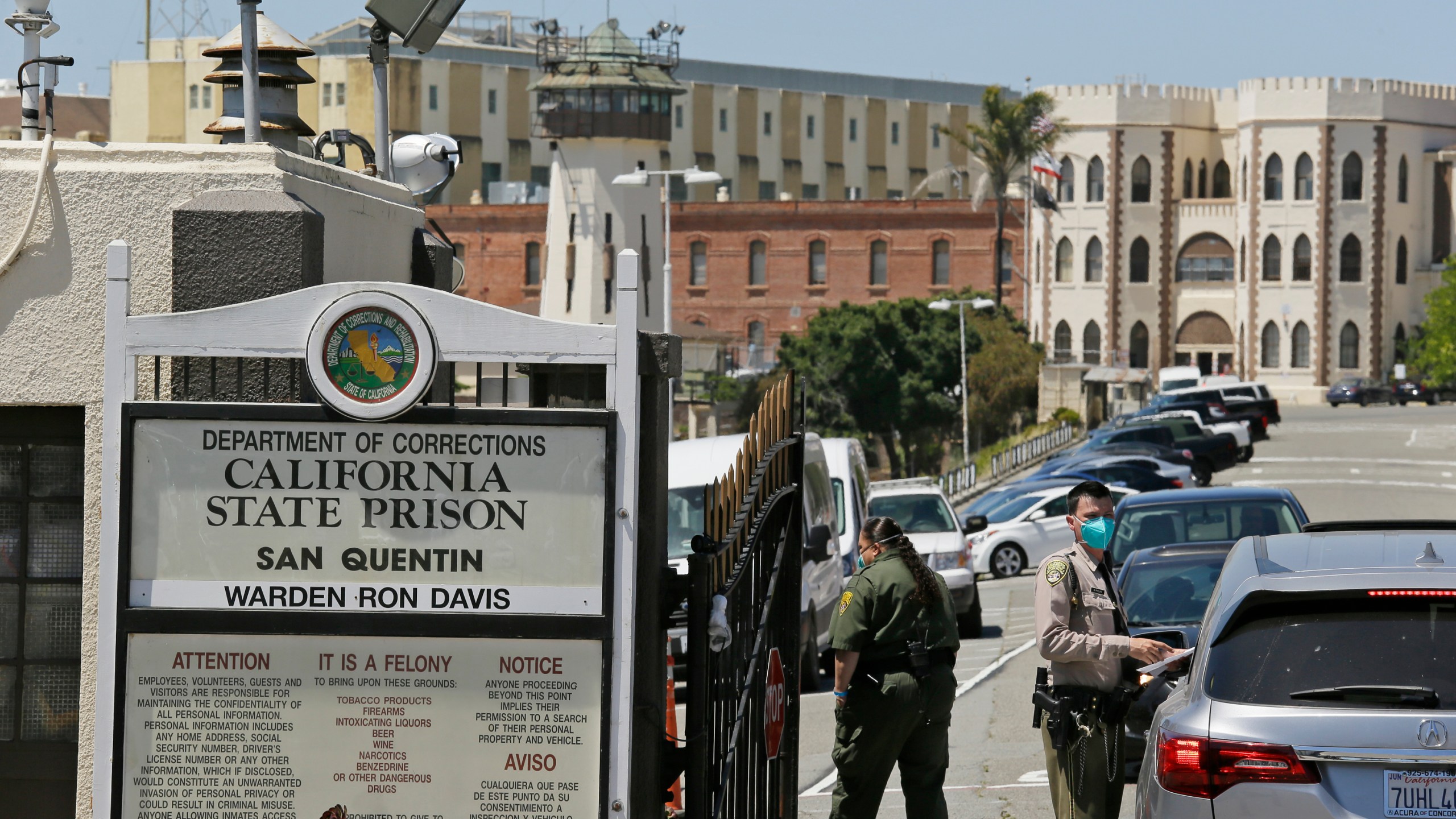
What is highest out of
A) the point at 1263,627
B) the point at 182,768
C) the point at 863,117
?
the point at 863,117

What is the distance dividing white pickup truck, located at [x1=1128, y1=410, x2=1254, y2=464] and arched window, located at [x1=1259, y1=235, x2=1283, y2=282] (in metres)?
41.1

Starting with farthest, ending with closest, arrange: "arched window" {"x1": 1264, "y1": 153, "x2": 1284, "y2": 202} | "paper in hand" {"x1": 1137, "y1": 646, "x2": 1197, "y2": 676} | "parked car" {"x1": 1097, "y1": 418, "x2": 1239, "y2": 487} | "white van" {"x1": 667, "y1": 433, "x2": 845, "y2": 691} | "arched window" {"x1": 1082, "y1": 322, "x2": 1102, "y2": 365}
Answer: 1. "arched window" {"x1": 1082, "y1": 322, "x2": 1102, "y2": 365}
2. "arched window" {"x1": 1264, "y1": 153, "x2": 1284, "y2": 202}
3. "parked car" {"x1": 1097, "y1": 418, "x2": 1239, "y2": 487}
4. "white van" {"x1": 667, "y1": 433, "x2": 845, "y2": 691}
5. "paper in hand" {"x1": 1137, "y1": 646, "x2": 1197, "y2": 676}

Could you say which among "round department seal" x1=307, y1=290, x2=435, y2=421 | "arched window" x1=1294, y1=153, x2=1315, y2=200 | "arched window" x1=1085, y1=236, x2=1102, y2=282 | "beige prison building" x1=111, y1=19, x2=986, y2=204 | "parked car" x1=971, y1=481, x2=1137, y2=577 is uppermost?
"beige prison building" x1=111, y1=19, x2=986, y2=204

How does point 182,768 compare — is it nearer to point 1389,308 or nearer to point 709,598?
point 709,598

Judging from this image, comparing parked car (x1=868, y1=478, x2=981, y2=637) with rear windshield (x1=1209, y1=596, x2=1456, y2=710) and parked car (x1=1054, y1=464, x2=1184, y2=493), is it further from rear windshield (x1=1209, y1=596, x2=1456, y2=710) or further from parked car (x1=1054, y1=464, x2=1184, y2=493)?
rear windshield (x1=1209, y1=596, x2=1456, y2=710)

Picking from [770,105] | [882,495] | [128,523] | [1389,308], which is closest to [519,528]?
[128,523]

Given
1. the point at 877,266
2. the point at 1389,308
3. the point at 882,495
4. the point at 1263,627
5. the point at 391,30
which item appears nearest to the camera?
the point at 1263,627

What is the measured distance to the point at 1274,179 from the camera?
3428 inches

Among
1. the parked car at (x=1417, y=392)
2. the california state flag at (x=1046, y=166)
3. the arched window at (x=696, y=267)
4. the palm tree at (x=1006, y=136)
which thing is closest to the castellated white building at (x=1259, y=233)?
the california state flag at (x=1046, y=166)

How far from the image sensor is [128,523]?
4.88 metres

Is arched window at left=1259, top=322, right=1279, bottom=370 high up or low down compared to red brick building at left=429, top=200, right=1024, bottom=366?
down

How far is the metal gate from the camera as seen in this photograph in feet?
17.0

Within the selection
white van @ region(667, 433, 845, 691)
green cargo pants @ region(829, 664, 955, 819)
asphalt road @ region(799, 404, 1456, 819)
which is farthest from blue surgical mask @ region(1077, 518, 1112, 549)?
white van @ region(667, 433, 845, 691)

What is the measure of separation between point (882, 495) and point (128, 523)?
61.5ft
